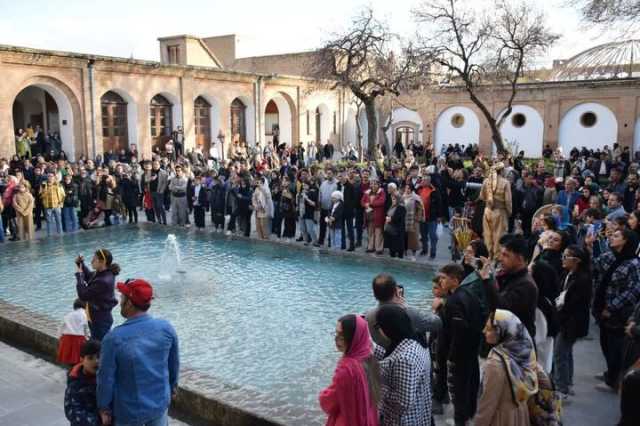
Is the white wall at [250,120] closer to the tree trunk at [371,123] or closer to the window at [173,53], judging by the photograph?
the window at [173,53]

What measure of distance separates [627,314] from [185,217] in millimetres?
12096

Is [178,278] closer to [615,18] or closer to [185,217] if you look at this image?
[185,217]

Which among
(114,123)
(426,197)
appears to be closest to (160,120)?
(114,123)

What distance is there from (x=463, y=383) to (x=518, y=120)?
30.6 m

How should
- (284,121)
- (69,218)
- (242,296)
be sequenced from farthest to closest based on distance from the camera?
1. (284,121)
2. (69,218)
3. (242,296)

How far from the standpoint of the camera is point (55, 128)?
24734 millimetres

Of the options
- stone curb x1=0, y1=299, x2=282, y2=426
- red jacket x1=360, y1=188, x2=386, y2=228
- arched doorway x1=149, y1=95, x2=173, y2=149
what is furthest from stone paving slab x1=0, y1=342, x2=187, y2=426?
arched doorway x1=149, y1=95, x2=173, y2=149

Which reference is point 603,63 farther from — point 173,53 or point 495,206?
point 495,206

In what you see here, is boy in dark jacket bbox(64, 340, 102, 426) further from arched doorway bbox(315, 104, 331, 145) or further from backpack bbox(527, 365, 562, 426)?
arched doorway bbox(315, 104, 331, 145)

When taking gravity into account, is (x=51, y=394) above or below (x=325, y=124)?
below

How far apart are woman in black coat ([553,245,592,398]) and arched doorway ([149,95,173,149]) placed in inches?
911

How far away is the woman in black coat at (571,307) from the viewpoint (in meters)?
5.47

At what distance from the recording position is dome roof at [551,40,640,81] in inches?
1315

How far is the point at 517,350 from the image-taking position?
3527 mm
